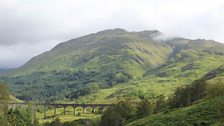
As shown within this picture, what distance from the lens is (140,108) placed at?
147 meters

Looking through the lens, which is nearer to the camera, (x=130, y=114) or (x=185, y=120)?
(x=185, y=120)

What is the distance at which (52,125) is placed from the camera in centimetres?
16725

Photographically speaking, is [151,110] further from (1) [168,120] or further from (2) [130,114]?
(1) [168,120]

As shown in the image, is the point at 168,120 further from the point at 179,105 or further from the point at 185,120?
the point at 179,105

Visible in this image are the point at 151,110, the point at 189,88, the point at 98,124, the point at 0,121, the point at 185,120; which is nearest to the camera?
the point at 185,120

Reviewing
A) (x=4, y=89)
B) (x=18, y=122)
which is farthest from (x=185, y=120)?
(x=18, y=122)

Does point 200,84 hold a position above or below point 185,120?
above

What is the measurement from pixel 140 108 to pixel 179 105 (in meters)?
22.8

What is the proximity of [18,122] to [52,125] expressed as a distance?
17.0 meters

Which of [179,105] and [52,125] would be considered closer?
[179,105]

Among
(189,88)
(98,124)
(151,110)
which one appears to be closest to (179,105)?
(189,88)

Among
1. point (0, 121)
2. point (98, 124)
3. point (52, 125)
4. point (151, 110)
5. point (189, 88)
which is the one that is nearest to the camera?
point (0, 121)

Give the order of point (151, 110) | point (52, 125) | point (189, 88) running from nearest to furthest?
point (189, 88) → point (151, 110) → point (52, 125)

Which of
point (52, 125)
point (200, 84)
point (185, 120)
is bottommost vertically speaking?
point (52, 125)
